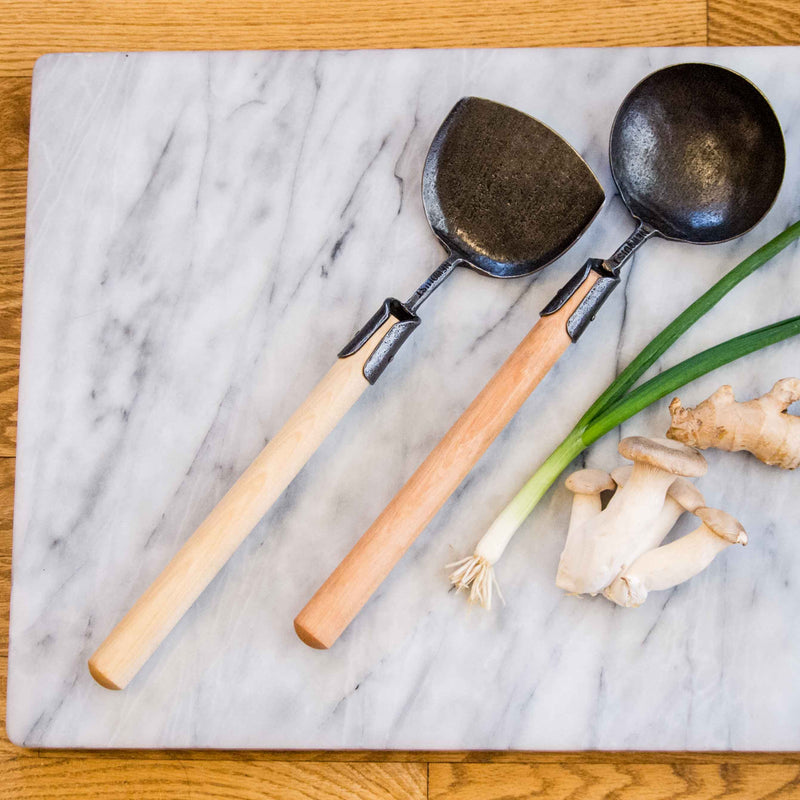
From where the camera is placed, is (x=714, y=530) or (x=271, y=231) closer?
(x=714, y=530)

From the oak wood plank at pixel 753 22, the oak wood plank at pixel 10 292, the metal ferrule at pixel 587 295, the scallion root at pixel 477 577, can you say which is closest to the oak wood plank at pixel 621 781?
the scallion root at pixel 477 577

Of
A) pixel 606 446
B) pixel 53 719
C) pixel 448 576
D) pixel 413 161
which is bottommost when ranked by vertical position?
pixel 53 719

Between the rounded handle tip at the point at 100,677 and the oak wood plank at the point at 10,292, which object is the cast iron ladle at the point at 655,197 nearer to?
the rounded handle tip at the point at 100,677

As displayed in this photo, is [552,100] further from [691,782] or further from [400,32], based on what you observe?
[691,782]

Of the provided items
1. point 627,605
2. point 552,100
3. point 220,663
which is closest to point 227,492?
point 220,663

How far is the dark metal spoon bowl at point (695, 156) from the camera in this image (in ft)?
2.62

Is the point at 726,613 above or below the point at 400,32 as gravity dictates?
below

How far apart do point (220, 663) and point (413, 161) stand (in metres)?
0.51

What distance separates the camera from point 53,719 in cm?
77

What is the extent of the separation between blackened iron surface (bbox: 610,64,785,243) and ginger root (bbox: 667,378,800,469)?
16 cm

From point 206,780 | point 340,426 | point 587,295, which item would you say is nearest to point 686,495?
point 587,295

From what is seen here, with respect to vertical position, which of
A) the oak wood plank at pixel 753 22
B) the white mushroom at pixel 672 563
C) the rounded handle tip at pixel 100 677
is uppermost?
the oak wood plank at pixel 753 22

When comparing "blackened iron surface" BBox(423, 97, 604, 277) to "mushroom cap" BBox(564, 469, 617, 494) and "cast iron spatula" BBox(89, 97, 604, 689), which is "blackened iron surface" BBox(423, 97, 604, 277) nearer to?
"cast iron spatula" BBox(89, 97, 604, 689)

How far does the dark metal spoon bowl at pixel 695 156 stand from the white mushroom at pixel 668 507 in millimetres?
200
